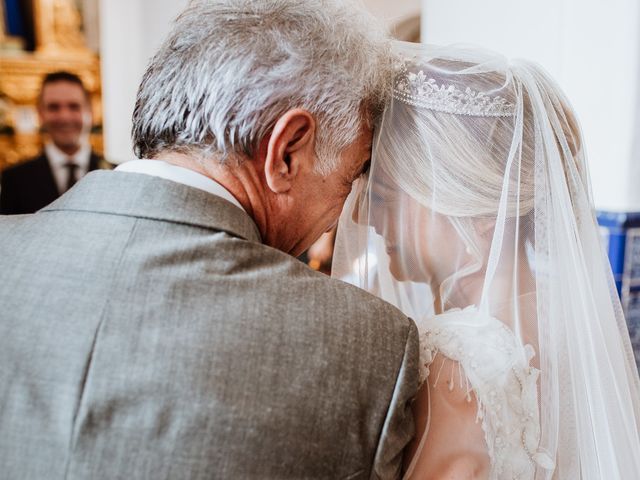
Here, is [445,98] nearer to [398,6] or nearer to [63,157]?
[63,157]

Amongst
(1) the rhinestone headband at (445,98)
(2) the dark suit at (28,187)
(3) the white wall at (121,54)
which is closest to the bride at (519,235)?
(1) the rhinestone headband at (445,98)

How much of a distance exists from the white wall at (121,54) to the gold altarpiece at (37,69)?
0.29 ft

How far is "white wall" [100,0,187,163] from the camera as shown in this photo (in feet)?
17.6

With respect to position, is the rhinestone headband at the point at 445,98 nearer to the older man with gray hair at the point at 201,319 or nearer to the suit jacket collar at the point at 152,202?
the older man with gray hair at the point at 201,319

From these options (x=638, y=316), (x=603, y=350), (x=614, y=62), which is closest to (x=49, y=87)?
(x=614, y=62)

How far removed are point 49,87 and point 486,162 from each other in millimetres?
4002

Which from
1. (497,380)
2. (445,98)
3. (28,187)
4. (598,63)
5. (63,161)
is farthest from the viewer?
(63,161)

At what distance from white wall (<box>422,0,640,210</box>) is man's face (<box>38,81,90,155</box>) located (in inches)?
122

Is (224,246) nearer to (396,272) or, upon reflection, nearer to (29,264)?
(29,264)

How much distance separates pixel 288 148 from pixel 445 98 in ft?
1.32

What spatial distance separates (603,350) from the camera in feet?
4.46

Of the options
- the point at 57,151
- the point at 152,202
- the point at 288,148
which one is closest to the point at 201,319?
the point at 152,202

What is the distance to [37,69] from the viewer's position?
17.3 feet

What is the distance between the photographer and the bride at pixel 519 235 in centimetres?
130
